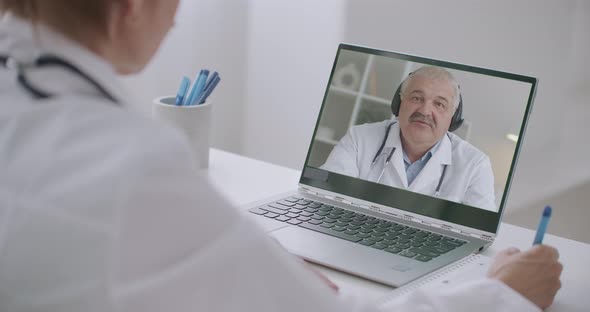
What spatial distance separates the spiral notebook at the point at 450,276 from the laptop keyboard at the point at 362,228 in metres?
0.04

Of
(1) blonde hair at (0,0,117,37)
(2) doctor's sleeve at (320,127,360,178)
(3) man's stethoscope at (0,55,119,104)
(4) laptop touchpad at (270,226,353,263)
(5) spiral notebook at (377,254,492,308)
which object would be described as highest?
(1) blonde hair at (0,0,117,37)

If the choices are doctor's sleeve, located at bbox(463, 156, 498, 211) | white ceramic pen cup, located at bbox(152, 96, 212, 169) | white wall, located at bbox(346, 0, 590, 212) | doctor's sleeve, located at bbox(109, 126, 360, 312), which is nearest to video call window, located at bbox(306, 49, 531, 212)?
doctor's sleeve, located at bbox(463, 156, 498, 211)

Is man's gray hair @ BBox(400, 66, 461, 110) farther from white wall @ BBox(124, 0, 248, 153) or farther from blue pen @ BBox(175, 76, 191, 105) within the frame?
white wall @ BBox(124, 0, 248, 153)

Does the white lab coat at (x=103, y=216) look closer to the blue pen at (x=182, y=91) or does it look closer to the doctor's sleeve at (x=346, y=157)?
the doctor's sleeve at (x=346, y=157)

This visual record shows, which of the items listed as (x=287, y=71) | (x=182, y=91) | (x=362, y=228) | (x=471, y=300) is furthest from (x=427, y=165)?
(x=287, y=71)

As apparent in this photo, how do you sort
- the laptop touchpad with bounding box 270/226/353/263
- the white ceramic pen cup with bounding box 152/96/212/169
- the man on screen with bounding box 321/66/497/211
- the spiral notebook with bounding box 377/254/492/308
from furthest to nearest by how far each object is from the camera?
the white ceramic pen cup with bounding box 152/96/212/169 → the man on screen with bounding box 321/66/497/211 → the laptop touchpad with bounding box 270/226/353/263 → the spiral notebook with bounding box 377/254/492/308

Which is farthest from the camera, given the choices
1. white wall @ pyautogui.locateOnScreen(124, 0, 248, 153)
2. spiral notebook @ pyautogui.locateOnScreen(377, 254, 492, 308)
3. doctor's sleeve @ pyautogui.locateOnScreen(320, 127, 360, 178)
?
white wall @ pyautogui.locateOnScreen(124, 0, 248, 153)

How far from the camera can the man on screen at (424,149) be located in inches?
49.1

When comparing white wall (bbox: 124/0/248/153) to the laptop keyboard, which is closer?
the laptop keyboard

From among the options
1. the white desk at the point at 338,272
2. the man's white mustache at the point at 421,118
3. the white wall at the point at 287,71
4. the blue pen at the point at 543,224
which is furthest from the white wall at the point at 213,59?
the blue pen at the point at 543,224

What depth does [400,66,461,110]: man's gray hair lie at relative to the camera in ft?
4.22

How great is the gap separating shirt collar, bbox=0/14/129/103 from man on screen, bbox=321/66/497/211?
2.30ft

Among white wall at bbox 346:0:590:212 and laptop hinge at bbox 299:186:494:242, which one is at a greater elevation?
white wall at bbox 346:0:590:212

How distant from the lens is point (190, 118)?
1511 mm
